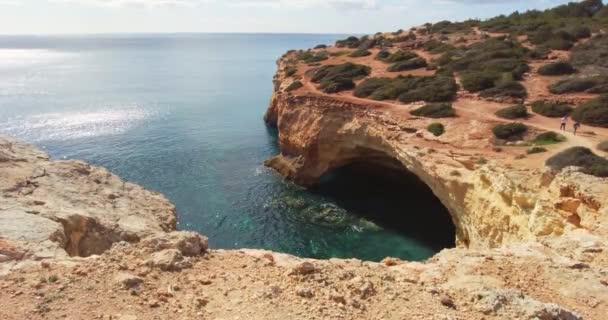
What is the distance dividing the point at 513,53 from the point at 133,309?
40.4 m

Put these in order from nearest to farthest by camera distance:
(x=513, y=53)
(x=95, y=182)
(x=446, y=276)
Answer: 1. (x=446, y=276)
2. (x=95, y=182)
3. (x=513, y=53)

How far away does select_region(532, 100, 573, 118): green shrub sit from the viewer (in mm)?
27219

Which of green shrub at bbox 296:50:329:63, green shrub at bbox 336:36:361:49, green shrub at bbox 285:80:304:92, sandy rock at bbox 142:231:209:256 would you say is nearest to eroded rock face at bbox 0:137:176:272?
sandy rock at bbox 142:231:209:256

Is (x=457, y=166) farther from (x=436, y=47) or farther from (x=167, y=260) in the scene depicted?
(x=436, y=47)

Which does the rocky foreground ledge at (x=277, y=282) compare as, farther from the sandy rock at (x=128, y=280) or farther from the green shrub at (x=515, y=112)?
the green shrub at (x=515, y=112)

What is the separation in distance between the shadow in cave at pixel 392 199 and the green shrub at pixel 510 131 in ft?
22.2

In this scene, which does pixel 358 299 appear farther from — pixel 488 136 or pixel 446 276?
pixel 488 136

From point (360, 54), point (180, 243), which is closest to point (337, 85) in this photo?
point (360, 54)

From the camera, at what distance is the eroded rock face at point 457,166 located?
16297mm

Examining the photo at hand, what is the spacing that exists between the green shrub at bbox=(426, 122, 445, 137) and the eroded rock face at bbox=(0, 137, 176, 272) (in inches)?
599

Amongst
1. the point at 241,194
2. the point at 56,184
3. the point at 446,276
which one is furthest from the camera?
→ the point at 241,194

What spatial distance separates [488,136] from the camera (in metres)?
24.0

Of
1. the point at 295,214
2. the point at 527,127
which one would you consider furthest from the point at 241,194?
the point at 527,127

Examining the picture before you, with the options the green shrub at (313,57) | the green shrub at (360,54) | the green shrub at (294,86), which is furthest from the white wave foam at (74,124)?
the green shrub at (360,54)
